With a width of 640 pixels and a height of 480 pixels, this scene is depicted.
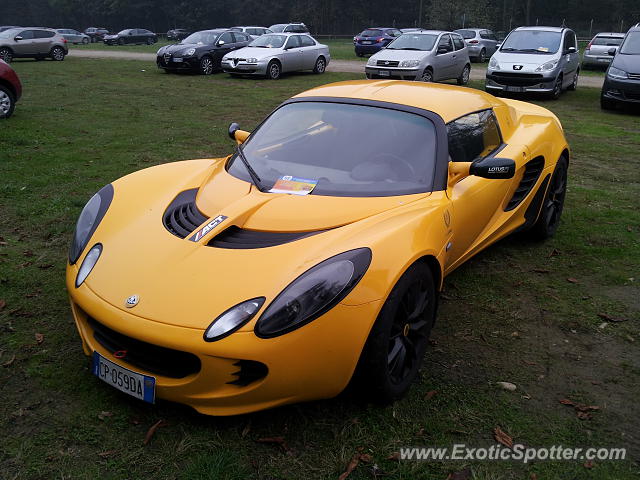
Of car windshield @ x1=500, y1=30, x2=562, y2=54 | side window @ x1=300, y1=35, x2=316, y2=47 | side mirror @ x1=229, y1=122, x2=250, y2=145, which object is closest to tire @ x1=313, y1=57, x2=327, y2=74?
side window @ x1=300, y1=35, x2=316, y2=47

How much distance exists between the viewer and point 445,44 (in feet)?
54.5

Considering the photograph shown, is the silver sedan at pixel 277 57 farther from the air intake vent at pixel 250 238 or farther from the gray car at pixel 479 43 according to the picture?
the air intake vent at pixel 250 238

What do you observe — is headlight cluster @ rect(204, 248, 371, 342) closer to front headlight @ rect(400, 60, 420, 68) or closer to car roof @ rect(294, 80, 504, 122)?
car roof @ rect(294, 80, 504, 122)

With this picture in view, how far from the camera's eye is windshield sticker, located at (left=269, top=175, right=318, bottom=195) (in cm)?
347

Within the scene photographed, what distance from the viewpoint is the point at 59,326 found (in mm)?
3707

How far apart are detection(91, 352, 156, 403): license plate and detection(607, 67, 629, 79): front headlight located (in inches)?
505

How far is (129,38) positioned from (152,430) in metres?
49.1

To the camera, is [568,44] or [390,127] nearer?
[390,127]

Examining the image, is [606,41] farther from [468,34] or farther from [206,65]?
[206,65]

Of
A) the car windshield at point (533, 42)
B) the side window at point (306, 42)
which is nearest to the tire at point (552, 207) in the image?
the car windshield at point (533, 42)

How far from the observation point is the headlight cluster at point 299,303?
101 inches

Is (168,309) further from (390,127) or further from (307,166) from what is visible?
(390,127)

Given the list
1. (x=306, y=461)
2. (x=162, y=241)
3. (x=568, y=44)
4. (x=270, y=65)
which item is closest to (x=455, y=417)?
(x=306, y=461)

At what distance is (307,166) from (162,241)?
1044mm
